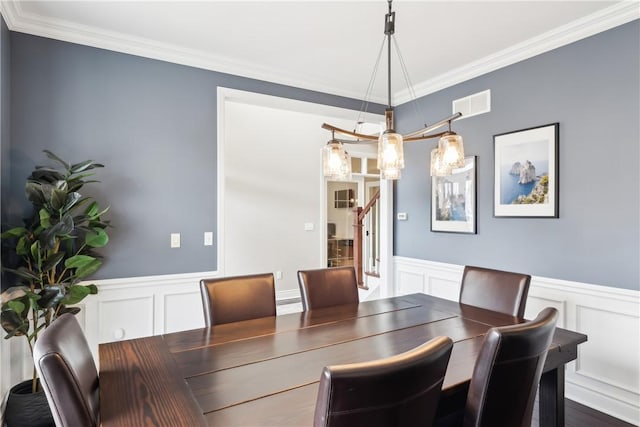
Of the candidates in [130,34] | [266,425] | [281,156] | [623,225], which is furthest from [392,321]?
[281,156]

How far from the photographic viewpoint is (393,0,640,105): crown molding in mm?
2244

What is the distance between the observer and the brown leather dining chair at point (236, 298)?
196 cm

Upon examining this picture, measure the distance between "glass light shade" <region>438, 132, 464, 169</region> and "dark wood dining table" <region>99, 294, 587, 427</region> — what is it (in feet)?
2.83

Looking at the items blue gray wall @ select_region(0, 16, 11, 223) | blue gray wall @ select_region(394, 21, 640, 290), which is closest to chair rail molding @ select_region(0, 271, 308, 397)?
blue gray wall @ select_region(0, 16, 11, 223)

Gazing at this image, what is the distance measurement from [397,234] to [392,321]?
2237 millimetres

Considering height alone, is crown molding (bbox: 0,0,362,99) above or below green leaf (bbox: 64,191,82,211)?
above

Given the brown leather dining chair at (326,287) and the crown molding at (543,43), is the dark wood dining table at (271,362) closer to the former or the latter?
the brown leather dining chair at (326,287)

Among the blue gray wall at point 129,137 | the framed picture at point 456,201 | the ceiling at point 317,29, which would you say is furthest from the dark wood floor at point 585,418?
the blue gray wall at point 129,137

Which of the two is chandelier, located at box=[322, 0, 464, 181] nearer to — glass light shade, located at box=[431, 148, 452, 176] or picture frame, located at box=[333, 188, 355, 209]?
glass light shade, located at box=[431, 148, 452, 176]

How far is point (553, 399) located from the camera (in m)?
1.64

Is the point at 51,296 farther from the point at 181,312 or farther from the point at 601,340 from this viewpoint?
the point at 601,340

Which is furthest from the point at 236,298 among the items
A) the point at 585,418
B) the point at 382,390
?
the point at 585,418

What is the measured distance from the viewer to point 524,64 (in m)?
2.82

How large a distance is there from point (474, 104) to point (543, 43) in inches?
26.9
